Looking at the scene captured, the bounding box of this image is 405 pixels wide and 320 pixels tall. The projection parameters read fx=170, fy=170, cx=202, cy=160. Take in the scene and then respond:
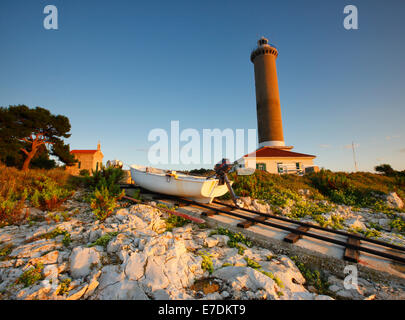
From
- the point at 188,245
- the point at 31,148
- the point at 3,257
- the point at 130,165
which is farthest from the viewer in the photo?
the point at 31,148

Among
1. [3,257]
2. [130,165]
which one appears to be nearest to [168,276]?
[3,257]

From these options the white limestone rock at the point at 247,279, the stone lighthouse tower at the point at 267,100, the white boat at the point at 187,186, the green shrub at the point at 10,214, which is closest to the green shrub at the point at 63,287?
the white limestone rock at the point at 247,279

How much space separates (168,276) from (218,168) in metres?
4.08

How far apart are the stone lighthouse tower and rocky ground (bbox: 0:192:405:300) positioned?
110 ft

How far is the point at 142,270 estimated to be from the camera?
8.96 ft

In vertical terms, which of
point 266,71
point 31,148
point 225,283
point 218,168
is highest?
point 266,71

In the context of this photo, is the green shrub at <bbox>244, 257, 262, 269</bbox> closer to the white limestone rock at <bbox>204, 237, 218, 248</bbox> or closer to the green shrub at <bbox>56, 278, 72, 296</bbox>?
the white limestone rock at <bbox>204, 237, 218, 248</bbox>

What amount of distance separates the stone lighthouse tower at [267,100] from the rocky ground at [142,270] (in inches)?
1317

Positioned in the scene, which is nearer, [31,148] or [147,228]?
[147,228]

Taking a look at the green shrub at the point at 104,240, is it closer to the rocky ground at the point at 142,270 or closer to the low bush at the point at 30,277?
the rocky ground at the point at 142,270

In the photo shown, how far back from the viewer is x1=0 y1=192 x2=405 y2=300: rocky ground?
2336 mm

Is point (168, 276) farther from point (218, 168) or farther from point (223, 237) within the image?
point (218, 168)

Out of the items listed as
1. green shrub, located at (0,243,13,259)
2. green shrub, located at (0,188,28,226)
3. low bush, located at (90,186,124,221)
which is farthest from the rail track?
green shrub, located at (0,188,28,226)
